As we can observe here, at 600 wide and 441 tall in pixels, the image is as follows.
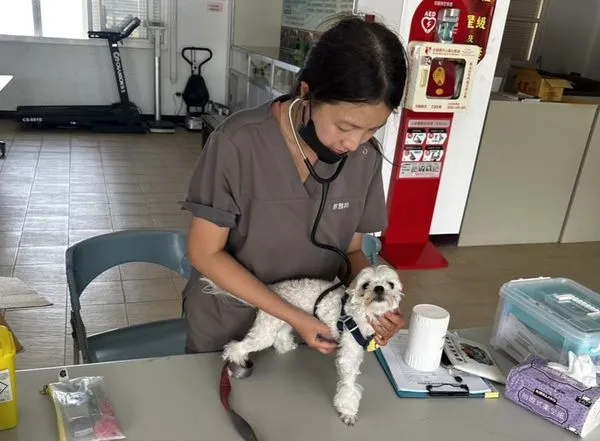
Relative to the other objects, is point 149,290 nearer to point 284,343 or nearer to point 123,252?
point 123,252

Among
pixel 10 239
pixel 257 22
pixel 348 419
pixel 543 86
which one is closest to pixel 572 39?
pixel 543 86

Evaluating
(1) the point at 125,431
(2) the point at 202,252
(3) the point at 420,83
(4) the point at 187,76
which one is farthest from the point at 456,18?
(4) the point at 187,76

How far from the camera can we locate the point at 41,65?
5.91 metres

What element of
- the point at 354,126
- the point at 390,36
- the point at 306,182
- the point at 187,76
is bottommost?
the point at 187,76

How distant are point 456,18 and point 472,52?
0.68ft

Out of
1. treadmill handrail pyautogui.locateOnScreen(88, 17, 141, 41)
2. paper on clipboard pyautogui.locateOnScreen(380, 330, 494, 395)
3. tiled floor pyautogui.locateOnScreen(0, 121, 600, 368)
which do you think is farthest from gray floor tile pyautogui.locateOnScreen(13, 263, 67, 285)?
treadmill handrail pyautogui.locateOnScreen(88, 17, 141, 41)

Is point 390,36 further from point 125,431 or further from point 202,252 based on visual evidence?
point 125,431

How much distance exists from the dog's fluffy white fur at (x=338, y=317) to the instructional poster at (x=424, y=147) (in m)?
2.29

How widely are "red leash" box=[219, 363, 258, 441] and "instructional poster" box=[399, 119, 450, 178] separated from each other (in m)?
2.38

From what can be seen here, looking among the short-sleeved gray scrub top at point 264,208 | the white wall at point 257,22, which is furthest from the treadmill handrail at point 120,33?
the short-sleeved gray scrub top at point 264,208

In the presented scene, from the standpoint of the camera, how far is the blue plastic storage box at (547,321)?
3.81 feet

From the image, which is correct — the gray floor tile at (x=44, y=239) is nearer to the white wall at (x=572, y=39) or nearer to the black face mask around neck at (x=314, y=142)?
the black face mask around neck at (x=314, y=142)

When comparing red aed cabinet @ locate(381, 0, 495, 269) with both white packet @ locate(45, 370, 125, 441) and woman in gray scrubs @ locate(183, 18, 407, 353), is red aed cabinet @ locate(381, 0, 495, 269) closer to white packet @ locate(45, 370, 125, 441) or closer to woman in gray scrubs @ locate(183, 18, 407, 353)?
woman in gray scrubs @ locate(183, 18, 407, 353)

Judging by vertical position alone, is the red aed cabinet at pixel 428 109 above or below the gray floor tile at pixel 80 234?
above
